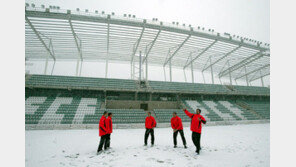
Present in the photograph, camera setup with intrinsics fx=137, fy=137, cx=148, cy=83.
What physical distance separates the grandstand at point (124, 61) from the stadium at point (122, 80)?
0.08 meters

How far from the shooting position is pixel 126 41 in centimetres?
2075

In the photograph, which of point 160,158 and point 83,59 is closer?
point 160,158

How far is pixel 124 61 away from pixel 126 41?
21.3 feet

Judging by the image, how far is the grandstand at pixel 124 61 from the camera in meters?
15.5

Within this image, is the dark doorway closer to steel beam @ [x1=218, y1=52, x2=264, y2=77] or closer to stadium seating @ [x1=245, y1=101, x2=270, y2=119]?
stadium seating @ [x1=245, y1=101, x2=270, y2=119]

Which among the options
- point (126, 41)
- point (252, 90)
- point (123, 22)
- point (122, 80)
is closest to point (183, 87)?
point (122, 80)

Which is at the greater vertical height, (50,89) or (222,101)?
(50,89)

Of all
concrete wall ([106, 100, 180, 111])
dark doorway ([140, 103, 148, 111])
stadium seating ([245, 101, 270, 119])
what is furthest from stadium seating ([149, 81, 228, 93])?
stadium seating ([245, 101, 270, 119])

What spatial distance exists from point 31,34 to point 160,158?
Answer: 2338cm

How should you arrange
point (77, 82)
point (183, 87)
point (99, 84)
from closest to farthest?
point (77, 82) < point (99, 84) < point (183, 87)

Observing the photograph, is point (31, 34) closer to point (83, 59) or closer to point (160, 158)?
point (83, 59)

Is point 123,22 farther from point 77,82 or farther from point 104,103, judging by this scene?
point 104,103

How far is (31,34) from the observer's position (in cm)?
1867

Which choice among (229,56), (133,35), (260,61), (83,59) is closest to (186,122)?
(133,35)
